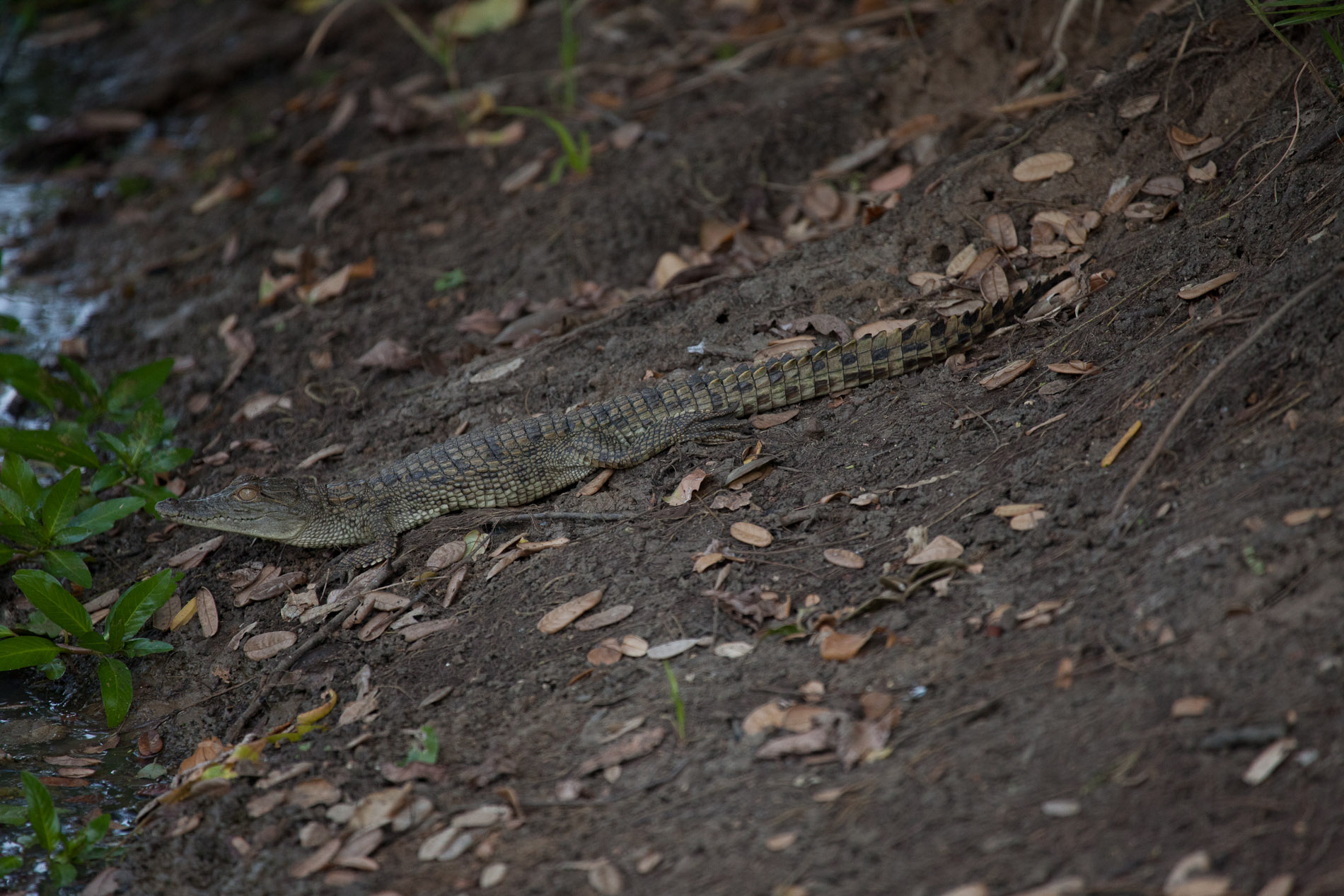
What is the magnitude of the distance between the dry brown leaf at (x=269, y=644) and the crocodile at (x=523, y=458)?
0.46 metres

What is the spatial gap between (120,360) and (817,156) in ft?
16.1

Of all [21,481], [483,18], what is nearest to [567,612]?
[21,481]

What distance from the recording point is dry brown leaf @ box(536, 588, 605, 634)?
3.62 metres

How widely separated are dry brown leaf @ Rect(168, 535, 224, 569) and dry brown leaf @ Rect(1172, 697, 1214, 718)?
4275mm

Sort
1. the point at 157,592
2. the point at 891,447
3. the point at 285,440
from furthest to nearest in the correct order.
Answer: the point at 285,440 < the point at 157,592 < the point at 891,447

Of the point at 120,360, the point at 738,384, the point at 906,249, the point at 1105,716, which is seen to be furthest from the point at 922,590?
the point at 120,360

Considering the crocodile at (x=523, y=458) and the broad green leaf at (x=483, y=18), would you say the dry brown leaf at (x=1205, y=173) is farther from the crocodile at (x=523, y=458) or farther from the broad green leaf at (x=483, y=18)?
the broad green leaf at (x=483, y=18)

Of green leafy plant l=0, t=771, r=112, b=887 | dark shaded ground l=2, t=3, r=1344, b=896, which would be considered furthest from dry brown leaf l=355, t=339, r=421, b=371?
green leafy plant l=0, t=771, r=112, b=887

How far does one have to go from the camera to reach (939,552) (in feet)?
10.7

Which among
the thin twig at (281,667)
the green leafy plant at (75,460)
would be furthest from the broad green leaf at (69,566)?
the thin twig at (281,667)

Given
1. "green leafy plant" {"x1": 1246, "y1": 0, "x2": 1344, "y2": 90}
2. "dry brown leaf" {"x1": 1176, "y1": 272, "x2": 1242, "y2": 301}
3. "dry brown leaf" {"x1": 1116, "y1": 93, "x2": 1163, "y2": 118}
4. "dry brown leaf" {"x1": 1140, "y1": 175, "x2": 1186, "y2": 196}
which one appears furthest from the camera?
"dry brown leaf" {"x1": 1116, "y1": 93, "x2": 1163, "y2": 118}

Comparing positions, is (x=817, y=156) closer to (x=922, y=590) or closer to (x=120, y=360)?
(x=922, y=590)

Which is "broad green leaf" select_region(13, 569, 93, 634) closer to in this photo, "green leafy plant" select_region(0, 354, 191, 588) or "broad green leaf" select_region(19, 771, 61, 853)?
"green leafy plant" select_region(0, 354, 191, 588)

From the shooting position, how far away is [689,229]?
19.7 ft
